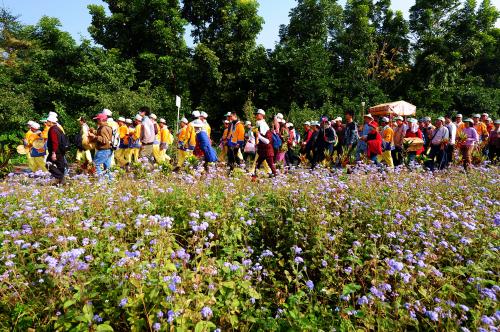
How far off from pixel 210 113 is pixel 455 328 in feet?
67.9

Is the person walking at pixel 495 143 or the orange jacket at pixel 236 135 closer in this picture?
the orange jacket at pixel 236 135

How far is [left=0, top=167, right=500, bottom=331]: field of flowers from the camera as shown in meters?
2.33

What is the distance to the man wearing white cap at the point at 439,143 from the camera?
998cm

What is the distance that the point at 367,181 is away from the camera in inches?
208

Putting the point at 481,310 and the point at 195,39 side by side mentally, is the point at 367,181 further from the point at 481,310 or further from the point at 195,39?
the point at 195,39

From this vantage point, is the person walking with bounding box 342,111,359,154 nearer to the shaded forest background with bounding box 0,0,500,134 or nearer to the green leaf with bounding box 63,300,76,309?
the shaded forest background with bounding box 0,0,500,134

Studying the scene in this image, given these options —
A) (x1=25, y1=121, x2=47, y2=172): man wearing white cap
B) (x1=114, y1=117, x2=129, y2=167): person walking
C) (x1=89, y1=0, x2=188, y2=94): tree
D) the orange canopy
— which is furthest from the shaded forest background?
(x1=25, y1=121, x2=47, y2=172): man wearing white cap

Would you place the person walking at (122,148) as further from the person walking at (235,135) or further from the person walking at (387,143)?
the person walking at (387,143)

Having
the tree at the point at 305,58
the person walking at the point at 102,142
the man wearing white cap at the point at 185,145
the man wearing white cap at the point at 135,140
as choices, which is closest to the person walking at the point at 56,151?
the person walking at the point at 102,142

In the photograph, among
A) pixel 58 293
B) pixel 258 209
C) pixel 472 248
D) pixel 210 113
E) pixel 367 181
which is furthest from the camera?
pixel 210 113

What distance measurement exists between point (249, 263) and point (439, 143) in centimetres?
907

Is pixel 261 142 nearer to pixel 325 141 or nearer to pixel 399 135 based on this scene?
pixel 325 141

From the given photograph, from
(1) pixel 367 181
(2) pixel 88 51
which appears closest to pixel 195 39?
(2) pixel 88 51

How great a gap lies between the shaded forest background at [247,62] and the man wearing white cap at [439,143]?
29.3 ft
